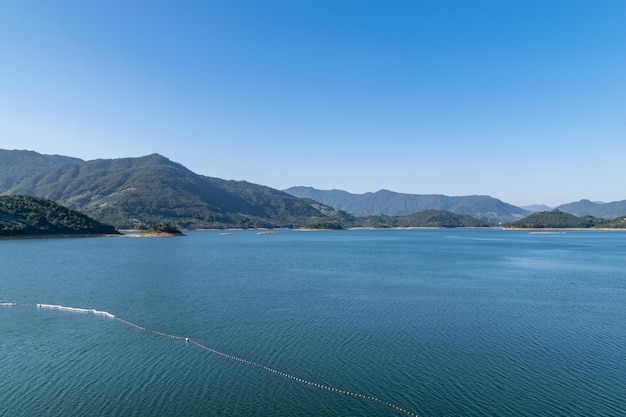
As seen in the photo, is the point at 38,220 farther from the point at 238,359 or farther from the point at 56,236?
the point at 238,359

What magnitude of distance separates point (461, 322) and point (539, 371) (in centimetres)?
1126

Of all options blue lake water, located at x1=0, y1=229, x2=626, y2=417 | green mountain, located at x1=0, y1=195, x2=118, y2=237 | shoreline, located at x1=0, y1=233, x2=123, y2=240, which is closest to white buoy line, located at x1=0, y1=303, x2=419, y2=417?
blue lake water, located at x1=0, y1=229, x2=626, y2=417

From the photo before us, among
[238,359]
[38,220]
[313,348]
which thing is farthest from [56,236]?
[313,348]

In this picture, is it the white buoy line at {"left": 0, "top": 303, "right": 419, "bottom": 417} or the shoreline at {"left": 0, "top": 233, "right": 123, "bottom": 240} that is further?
the shoreline at {"left": 0, "top": 233, "right": 123, "bottom": 240}

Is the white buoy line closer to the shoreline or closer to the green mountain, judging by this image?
the shoreline

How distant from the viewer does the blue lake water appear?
19172 millimetres

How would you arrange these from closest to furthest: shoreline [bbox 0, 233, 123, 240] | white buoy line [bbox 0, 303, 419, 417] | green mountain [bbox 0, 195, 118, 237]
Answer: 1. white buoy line [bbox 0, 303, 419, 417]
2. shoreline [bbox 0, 233, 123, 240]
3. green mountain [bbox 0, 195, 118, 237]

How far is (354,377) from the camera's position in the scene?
2216cm

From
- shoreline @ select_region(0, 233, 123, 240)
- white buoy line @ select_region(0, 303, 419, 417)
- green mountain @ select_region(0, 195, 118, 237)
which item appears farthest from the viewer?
green mountain @ select_region(0, 195, 118, 237)

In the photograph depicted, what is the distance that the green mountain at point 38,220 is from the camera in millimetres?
138750

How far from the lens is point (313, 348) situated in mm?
26969

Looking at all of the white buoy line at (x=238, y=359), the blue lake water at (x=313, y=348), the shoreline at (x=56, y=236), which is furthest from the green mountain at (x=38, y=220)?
the white buoy line at (x=238, y=359)

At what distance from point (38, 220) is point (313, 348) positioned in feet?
538

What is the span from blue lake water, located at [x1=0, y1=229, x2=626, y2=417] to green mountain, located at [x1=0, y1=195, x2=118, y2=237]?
106m
